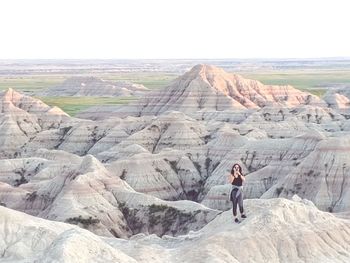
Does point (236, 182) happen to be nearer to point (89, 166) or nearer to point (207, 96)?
point (89, 166)

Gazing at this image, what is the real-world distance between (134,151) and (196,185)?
1074 cm

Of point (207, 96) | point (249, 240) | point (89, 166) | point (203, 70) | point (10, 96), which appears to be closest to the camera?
point (249, 240)

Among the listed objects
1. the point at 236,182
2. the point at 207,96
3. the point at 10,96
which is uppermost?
the point at 236,182

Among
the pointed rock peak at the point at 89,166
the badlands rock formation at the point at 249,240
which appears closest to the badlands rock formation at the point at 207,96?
the pointed rock peak at the point at 89,166

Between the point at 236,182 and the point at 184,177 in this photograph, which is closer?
the point at 236,182

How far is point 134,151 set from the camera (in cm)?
9619

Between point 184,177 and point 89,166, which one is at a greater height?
point 89,166

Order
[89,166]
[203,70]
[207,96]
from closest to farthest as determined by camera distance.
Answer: [89,166] < [207,96] < [203,70]

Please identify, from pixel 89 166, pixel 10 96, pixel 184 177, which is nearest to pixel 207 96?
pixel 10 96

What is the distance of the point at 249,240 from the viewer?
3653cm

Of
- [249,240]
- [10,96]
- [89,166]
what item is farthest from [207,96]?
[249,240]

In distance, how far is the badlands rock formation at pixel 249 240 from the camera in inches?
1415

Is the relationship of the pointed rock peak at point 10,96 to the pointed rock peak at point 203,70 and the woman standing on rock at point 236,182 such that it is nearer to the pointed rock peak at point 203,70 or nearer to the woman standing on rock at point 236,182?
the pointed rock peak at point 203,70

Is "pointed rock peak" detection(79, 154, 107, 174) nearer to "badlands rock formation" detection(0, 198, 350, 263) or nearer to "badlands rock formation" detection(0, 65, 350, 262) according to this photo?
"badlands rock formation" detection(0, 65, 350, 262)
